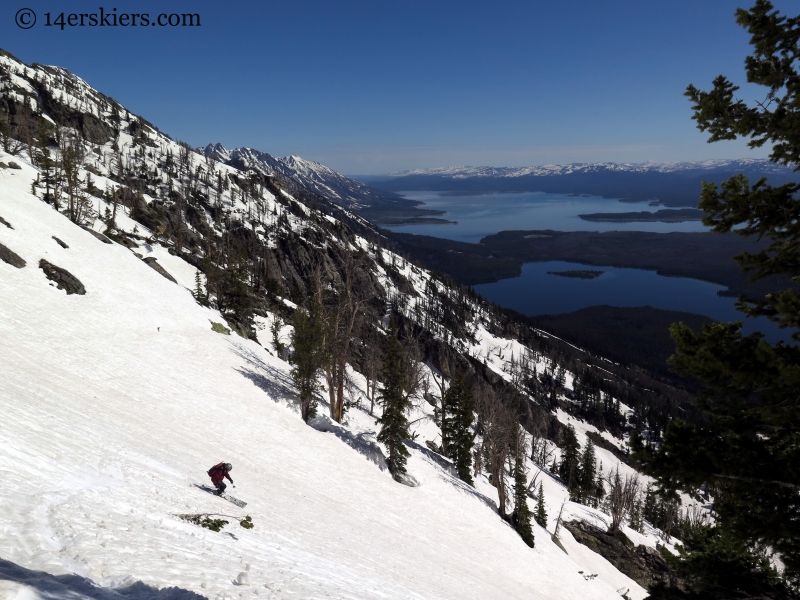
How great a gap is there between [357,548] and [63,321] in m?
24.4

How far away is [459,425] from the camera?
142ft

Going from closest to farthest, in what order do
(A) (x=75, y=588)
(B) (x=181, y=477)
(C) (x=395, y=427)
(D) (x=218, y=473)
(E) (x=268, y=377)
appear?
(A) (x=75, y=588) < (D) (x=218, y=473) < (B) (x=181, y=477) < (C) (x=395, y=427) < (E) (x=268, y=377)

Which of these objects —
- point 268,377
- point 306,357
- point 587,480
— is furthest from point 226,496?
point 587,480

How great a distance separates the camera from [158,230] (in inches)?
3250

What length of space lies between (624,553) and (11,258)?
194 feet

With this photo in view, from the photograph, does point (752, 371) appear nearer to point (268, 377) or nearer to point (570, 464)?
point (268, 377)

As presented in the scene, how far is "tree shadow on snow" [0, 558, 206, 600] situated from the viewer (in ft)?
20.7

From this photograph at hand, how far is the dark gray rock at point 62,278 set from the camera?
32062mm

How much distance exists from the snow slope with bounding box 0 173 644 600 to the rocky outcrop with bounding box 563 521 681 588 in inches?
→ 138

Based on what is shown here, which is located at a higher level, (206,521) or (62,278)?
(62,278)

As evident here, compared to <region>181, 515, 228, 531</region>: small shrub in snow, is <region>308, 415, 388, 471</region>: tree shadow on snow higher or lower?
lower

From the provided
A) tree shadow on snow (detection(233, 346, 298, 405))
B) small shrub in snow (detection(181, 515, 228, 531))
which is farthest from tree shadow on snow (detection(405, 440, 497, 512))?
small shrub in snow (detection(181, 515, 228, 531))

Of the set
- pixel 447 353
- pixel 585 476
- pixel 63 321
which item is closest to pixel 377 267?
pixel 447 353

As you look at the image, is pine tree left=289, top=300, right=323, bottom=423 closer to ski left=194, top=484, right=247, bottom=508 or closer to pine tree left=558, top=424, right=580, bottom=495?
ski left=194, top=484, right=247, bottom=508
